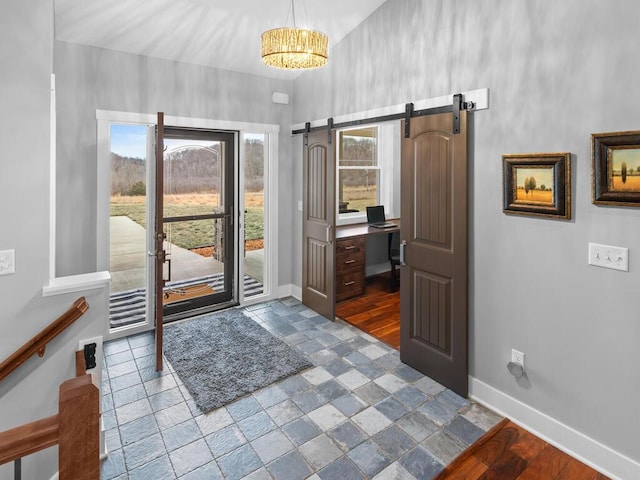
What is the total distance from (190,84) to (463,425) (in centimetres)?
406

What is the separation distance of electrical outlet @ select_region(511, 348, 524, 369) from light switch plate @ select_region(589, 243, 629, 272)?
767mm

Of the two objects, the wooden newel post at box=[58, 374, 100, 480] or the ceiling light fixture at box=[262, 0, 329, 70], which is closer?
the wooden newel post at box=[58, 374, 100, 480]

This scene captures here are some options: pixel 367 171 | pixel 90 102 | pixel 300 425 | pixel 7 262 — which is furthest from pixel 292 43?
pixel 367 171

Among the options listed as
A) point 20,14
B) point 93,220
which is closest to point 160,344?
point 93,220

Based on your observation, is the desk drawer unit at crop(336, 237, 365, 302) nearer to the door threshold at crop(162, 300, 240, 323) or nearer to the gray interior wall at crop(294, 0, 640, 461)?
the door threshold at crop(162, 300, 240, 323)

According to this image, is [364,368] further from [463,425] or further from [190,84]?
[190,84]

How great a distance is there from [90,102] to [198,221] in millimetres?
1602

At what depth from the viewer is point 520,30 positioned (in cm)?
248

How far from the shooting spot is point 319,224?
14.8ft

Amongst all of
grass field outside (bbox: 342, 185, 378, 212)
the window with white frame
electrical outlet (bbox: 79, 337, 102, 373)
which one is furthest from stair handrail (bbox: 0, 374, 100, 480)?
grass field outside (bbox: 342, 185, 378, 212)

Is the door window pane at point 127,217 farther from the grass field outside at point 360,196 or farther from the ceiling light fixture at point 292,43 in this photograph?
the grass field outside at point 360,196

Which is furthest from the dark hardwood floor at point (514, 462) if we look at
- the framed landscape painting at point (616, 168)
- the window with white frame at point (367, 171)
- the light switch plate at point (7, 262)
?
the window with white frame at point (367, 171)

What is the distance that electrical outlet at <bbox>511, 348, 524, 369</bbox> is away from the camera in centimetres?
261

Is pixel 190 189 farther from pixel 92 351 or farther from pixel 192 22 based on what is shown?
pixel 92 351
